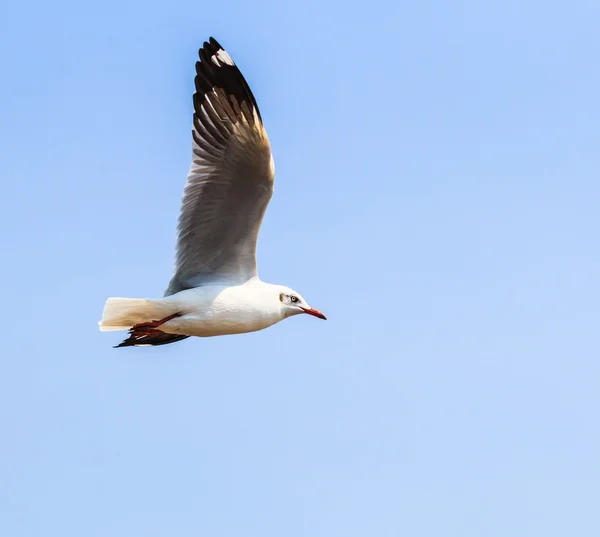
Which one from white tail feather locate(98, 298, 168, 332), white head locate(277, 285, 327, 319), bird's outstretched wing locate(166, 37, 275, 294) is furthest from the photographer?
white head locate(277, 285, 327, 319)

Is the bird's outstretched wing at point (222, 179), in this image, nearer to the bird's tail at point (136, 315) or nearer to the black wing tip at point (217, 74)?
the black wing tip at point (217, 74)

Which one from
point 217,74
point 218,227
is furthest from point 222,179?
point 217,74

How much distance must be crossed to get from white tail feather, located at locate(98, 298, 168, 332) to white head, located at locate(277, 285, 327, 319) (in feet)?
4.34

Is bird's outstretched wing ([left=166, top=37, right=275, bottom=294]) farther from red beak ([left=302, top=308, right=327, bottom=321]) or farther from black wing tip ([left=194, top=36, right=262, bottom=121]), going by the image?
red beak ([left=302, top=308, right=327, bottom=321])

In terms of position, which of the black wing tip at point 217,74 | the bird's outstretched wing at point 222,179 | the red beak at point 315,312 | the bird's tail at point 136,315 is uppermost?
the black wing tip at point 217,74

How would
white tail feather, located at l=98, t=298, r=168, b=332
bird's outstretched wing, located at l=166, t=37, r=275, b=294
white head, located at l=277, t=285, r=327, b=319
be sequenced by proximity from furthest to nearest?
white head, located at l=277, t=285, r=327, b=319 < white tail feather, located at l=98, t=298, r=168, b=332 < bird's outstretched wing, located at l=166, t=37, r=275, b=294

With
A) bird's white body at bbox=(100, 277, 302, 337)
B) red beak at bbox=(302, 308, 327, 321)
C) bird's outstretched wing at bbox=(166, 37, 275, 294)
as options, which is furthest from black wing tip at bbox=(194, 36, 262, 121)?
red beak at bbox=(302, 308, 327, 321)

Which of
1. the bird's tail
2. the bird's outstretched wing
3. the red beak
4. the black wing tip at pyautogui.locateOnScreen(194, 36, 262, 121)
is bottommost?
the bird's tail

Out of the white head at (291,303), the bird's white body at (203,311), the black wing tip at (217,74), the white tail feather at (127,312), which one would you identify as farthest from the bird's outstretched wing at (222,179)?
the white tail feather at (127,312)

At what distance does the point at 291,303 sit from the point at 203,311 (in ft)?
3.60

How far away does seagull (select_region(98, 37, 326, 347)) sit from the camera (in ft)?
48.1

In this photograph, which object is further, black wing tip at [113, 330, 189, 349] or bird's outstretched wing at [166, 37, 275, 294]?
black wing tip at [113, 330, 189, 349]

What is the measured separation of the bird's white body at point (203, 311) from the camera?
48.6ft

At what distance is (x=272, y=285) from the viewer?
15477 mm
